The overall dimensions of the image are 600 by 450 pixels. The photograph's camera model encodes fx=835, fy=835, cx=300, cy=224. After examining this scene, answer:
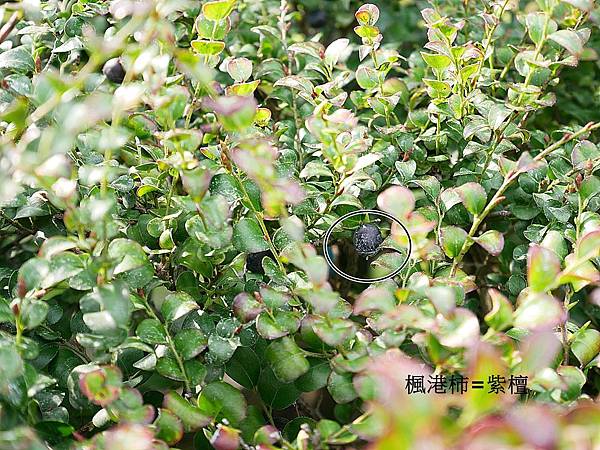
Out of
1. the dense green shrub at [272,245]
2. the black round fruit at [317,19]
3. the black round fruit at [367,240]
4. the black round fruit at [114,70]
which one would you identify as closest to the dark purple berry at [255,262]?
the dense green shrub at [272,245]

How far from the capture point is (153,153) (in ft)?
3.83

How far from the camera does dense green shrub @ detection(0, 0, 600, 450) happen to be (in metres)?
0.82

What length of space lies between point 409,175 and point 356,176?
0.13 meters

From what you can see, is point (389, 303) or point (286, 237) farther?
point (286, 237)

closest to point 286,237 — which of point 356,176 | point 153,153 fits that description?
point 356,176

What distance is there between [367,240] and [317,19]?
0.93 m

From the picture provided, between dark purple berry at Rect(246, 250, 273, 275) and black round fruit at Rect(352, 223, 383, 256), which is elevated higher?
black round fruit at Rect(352, 223, 383, 256)

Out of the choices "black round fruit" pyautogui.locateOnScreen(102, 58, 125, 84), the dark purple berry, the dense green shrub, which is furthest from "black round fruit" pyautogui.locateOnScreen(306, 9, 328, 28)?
the dark purple berry

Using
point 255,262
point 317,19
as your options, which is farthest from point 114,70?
point 317,19

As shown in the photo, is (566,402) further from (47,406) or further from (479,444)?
(47,406)

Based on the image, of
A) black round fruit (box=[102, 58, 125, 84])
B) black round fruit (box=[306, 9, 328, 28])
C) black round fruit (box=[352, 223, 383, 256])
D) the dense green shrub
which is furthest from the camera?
black round fruit (box=[306, 9, 328, 28])

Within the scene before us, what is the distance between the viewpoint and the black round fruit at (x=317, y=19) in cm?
195

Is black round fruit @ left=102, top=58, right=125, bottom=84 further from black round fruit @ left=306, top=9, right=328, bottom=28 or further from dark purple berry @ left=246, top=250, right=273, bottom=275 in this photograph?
black round fruit @ left=306, top=9, right=328, bottom=28

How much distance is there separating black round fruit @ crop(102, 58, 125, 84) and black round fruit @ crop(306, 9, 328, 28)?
78 centimetres
